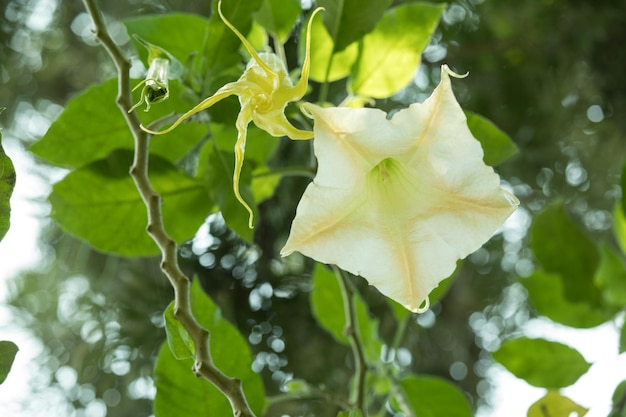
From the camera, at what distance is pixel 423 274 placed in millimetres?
439

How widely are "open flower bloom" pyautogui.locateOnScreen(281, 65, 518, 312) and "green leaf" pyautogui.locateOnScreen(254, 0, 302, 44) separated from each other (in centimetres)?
22

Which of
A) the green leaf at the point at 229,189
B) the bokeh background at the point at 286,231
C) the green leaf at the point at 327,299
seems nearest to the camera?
the green leaf at the point at 229,189

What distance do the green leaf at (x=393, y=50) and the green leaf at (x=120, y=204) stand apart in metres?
0.16

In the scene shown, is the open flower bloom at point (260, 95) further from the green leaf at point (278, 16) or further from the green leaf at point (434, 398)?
the green leaf at point (434, 398)

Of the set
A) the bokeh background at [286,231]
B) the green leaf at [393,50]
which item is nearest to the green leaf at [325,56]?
the green leaf at [393,50]

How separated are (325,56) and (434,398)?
317mm

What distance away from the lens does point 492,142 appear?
54 cm

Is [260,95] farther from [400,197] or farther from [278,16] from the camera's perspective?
[278,16]

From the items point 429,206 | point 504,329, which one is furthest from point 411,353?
point 429,206

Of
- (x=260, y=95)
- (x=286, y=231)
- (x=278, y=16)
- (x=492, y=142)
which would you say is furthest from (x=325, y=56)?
(x=286, y=231)

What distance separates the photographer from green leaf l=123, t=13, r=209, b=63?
606 millimetres

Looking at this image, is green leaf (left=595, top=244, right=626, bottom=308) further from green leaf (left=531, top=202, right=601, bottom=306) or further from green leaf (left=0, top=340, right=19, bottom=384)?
green leaf (left=0, top=340, right=19, bottom=384)

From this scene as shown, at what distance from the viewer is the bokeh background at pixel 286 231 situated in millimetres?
1055

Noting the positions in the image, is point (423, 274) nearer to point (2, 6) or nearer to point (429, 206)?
point (429, 206)
